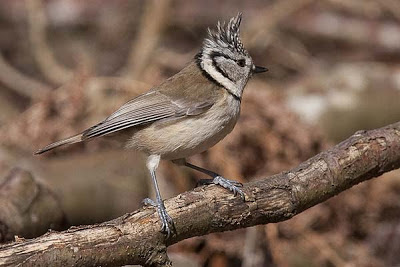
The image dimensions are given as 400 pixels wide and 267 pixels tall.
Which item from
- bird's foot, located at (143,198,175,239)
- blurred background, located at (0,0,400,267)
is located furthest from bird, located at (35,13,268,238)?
blurred background, located at (0,0,400,267)

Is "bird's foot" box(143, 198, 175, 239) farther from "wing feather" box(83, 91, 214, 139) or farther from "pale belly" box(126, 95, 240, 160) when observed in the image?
"wing feather" box(83, 91, 214, 139)

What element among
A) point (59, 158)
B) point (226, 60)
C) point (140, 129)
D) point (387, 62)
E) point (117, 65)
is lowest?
point (140, 129)

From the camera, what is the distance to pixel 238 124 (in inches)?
241

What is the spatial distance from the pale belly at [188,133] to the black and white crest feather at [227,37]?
0.37 meters

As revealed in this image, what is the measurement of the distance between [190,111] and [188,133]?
0.14m

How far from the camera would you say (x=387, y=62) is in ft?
27.0

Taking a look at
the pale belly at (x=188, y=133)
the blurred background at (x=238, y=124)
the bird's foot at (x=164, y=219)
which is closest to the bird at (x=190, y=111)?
the pale belly at (x=188, y=133)

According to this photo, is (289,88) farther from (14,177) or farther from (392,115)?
(14,177)

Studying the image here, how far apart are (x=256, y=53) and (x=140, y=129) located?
178 inches

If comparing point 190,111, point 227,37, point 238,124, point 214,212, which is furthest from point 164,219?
point 238,124

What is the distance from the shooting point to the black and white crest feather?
401 cm

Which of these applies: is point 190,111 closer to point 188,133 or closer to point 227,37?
point 188,133

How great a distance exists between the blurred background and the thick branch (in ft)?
4.00

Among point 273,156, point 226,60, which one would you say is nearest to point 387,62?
point 273,156
